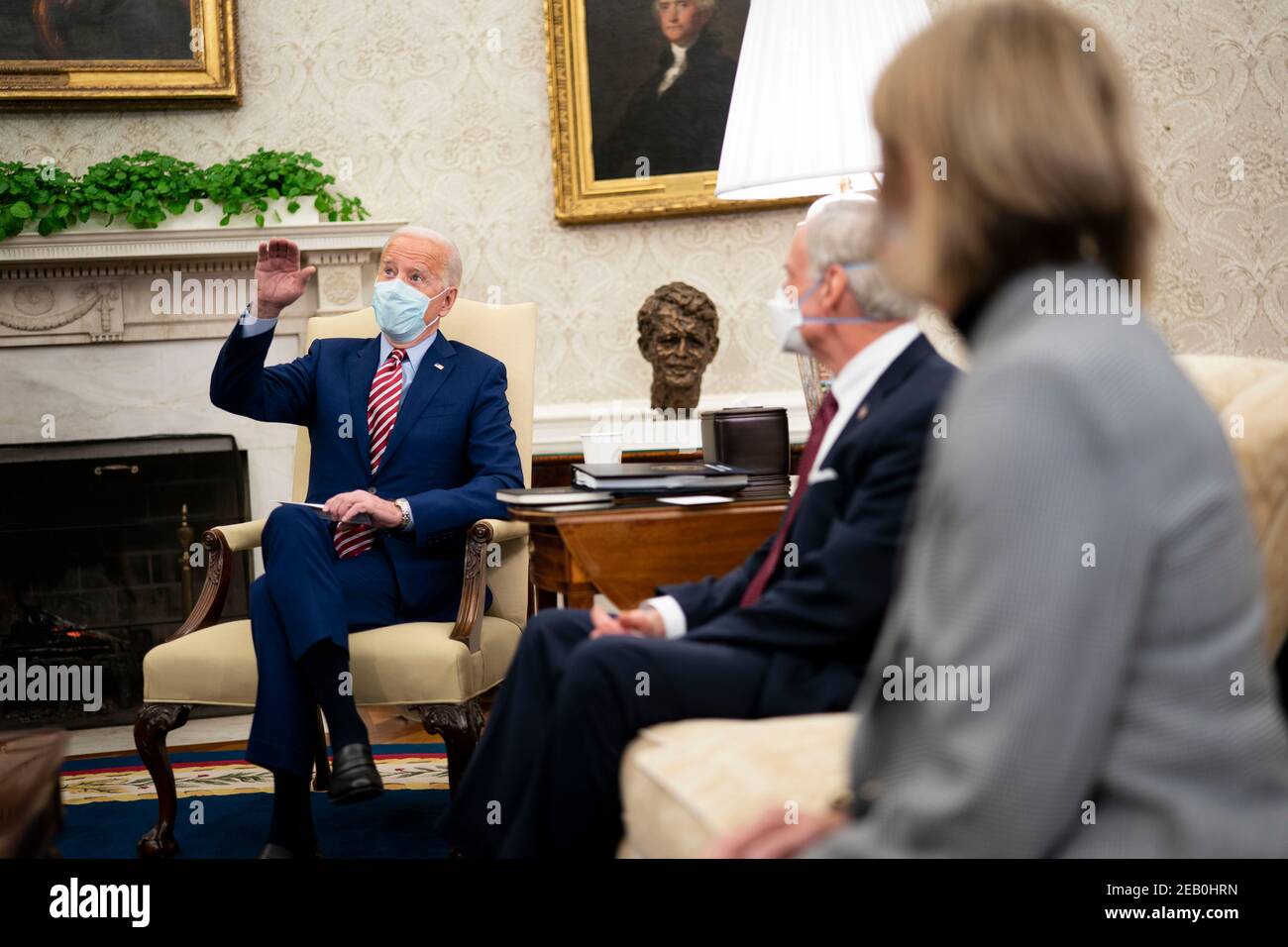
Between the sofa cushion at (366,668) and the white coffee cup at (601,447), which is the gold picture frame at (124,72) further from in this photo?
the sofa cushion at (366,668)

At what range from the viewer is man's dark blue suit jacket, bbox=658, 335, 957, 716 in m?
1.82

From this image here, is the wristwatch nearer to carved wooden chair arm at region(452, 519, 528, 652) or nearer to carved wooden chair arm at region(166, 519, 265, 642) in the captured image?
carved wooden chair arm at region(452, 519, 528, 652)

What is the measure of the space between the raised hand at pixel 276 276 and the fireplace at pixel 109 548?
179 centimetres

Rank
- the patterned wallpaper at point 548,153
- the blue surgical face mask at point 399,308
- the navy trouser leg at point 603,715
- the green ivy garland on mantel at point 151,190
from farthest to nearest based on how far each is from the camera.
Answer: the patterned wallpaper at point 548,153 < the green ivy garland on mantel at point 151,190 < the blue surgical face mask at point 399,308 < the navy trouser leg at point 603,715

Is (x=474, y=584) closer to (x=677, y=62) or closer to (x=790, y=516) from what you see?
(x=790, y=516)

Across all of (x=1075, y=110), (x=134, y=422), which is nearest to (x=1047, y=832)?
(x=1075, y=110)

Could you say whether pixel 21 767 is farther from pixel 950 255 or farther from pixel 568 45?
pixel 568 45

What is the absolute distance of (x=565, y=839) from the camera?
180cm

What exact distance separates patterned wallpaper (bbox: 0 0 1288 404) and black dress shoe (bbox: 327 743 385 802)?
8.44 feet

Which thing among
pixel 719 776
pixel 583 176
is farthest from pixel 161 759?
pixel 583 176

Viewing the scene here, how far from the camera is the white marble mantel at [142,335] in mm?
4719

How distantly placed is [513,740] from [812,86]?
5.72 feet

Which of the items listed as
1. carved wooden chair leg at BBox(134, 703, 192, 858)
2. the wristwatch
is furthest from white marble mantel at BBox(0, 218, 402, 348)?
carved wooden chair leg at BBox(134, 703, 192, 858)

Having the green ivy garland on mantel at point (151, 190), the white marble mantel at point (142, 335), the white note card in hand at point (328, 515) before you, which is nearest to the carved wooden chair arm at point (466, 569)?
the white note card in hand at point (328, 515)
